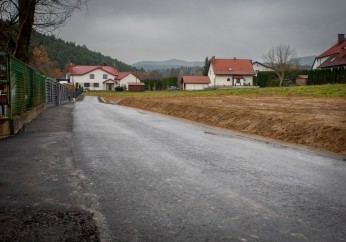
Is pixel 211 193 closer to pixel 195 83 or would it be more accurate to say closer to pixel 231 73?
pixel 231 73

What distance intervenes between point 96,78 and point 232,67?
152 ft

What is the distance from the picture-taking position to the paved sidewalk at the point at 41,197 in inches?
132

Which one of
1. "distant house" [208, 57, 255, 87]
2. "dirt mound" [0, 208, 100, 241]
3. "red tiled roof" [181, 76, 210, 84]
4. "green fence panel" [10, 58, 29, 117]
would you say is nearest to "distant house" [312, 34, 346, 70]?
"distant house" [208, 57, 255, 87]

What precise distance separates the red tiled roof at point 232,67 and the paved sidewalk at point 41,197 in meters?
85.9

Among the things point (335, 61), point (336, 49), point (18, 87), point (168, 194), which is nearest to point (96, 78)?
point (336, 49)

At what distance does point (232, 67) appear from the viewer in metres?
92.6

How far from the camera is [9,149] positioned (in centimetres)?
792

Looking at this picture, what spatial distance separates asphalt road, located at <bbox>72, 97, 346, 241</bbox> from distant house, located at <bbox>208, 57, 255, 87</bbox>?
8446 centimetres

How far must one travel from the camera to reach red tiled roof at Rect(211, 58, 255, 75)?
9112 centimetres

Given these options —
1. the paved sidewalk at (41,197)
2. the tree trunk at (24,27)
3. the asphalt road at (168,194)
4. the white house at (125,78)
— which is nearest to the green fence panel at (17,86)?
the asphalt road at (168,194)

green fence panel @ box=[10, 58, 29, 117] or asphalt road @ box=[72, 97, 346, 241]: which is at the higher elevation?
green fence panel @ box=[10, 58, 29, 117]

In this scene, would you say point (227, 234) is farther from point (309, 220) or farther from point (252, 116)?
point (252, 116)

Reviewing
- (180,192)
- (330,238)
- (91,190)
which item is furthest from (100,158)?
(330,238)

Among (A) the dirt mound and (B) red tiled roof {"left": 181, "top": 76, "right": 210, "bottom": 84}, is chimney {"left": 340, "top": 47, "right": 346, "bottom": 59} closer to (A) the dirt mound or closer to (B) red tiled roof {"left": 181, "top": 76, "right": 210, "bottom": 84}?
(B) red tiled roof {"left": 181, "top": 76, "right": 210, "bottom": 84}
